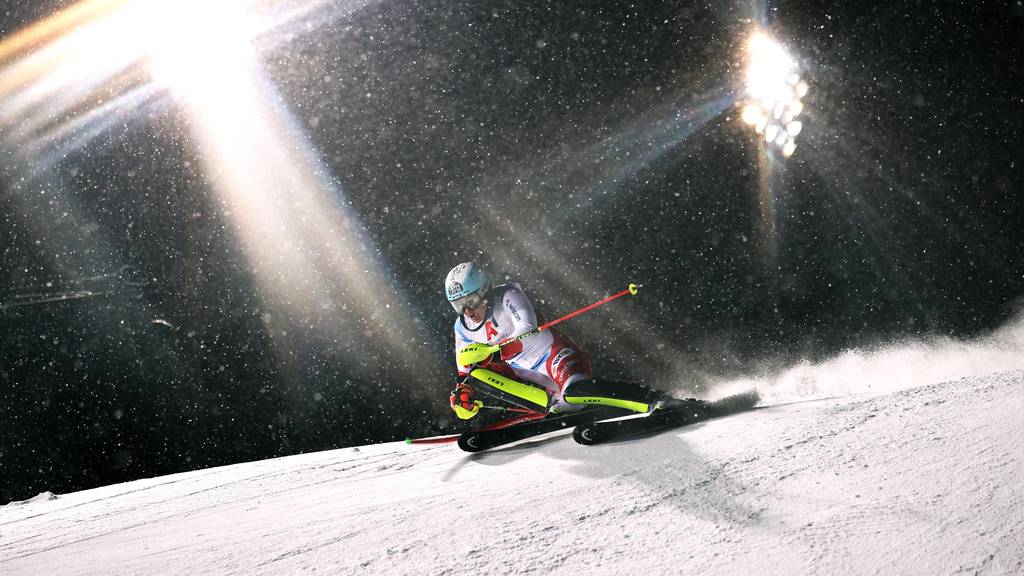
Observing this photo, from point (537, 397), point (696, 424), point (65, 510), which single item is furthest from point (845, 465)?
point (65, 510)

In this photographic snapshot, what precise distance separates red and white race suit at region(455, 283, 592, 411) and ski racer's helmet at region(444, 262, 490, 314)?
0.10 meters

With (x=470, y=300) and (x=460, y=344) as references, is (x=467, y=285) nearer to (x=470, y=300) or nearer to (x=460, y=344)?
(x=470, y=300)

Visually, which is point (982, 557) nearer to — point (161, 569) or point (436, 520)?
point (436, 520)

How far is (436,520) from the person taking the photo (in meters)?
2.60

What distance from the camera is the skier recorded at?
4.14 m

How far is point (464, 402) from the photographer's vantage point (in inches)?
164

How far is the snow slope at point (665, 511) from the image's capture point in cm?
177

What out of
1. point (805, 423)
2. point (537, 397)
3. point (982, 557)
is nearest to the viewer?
point (982, 557)

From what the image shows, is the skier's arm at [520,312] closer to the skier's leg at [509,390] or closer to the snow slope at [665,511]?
the skier's leg at [509,390]

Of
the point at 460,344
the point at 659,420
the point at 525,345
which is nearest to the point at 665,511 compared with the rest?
the point at 659,420

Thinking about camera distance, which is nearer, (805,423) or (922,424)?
(922,424)

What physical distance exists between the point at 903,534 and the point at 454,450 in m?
3.19

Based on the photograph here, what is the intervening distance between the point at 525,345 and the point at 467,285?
23.2 inches

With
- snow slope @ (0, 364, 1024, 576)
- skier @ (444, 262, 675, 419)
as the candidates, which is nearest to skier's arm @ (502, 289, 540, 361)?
skier @ (444, 262, 675, 419)
